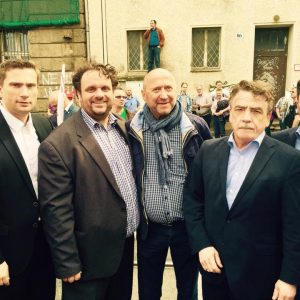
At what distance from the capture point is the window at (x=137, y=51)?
1291cm

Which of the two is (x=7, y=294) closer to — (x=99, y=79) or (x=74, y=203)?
A: (x=74, y=203)

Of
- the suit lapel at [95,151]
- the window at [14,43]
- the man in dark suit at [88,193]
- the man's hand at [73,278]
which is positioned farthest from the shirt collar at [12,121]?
the window at [14,43]

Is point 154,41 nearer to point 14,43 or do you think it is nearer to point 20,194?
point 14,43

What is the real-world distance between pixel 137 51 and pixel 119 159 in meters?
11.5

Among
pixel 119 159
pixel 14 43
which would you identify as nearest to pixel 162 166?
pixel 119 159

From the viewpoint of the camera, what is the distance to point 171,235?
2.54 meters

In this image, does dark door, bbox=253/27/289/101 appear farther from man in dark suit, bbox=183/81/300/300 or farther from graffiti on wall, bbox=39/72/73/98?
man in dark suit, bbox=183/81/300/300

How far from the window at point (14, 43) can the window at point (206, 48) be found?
6.86 m

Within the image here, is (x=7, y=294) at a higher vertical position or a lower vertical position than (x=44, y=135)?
lower

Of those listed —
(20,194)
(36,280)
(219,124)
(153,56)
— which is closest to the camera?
(20,194)

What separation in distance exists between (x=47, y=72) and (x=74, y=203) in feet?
39.8

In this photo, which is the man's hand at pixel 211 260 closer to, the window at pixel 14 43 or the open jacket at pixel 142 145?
the open jacket at pixel 142 145

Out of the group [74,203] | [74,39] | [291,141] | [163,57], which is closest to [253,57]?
[163,57]

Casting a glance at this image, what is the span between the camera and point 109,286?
247cm
